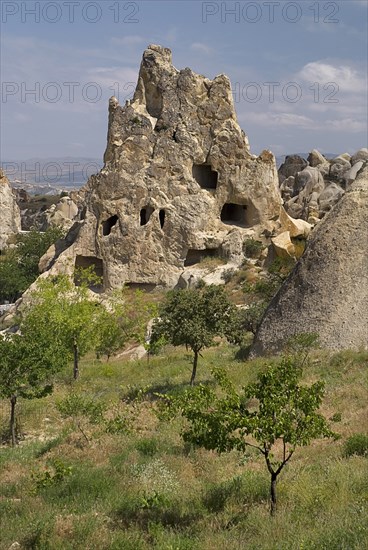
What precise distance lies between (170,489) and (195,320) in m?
7.41

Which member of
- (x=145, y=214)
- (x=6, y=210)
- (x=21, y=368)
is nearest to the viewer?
(x=21, y=368)

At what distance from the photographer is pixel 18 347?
12.6 meters

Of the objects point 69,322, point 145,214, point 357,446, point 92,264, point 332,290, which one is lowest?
point 92,264

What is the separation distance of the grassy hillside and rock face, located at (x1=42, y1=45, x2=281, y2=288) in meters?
19.8

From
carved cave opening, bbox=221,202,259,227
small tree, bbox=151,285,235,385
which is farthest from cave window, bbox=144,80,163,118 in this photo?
small tree, bbox=151,285,235,385

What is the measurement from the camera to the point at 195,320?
15.0m

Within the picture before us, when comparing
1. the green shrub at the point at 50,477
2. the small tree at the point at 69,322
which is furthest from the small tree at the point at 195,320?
the green shrub at the point at 50,477

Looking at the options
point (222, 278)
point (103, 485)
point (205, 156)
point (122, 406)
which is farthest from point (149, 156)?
point (103, 485)

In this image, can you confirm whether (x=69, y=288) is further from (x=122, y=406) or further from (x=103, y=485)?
(x=103, y=485)

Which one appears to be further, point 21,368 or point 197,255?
point 197,255

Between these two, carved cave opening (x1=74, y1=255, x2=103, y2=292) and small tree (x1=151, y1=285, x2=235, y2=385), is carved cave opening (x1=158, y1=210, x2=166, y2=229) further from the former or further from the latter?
small tree (x1=151, y1=285, x2=235, y2=385)

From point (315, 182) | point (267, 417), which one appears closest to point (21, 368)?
point (267, 417)

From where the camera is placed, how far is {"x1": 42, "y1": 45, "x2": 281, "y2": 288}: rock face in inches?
1276

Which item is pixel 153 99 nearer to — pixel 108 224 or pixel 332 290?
pixel 108 224
